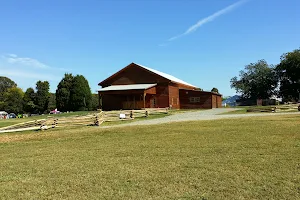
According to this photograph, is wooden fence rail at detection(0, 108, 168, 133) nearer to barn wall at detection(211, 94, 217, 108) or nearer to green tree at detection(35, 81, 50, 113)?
barn wall at detection(211, 94, 217, 108)

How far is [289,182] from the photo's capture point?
18.9ft

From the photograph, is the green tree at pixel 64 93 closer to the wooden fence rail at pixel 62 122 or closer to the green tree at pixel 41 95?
the green tree at pixel 41 95

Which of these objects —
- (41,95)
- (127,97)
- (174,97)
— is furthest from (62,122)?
(41,95)

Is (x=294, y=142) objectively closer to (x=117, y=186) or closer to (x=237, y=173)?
(x=237, y=173)

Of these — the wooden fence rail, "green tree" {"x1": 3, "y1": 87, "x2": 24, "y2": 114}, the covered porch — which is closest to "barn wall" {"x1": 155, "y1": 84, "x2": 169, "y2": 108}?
the covered porch

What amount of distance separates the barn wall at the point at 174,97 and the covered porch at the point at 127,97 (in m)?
2.49

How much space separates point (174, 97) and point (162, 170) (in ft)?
132

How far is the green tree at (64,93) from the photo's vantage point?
7025 cm

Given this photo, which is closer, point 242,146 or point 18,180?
point 18,180

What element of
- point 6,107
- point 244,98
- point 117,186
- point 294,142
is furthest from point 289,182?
point 6,107

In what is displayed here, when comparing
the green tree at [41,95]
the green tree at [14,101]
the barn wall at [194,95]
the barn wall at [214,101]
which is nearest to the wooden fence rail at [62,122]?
the barn wall at [194,95]

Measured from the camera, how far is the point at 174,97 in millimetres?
47281

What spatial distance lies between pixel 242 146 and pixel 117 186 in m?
5.00

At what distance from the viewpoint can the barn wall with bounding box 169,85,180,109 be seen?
45694 mm
